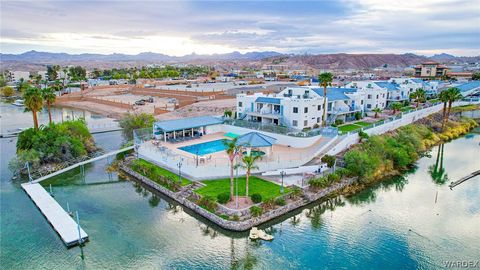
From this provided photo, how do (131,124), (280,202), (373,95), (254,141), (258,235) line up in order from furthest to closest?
(373,95) < (131,124) < (254,141) < (280,202) < (258,235)

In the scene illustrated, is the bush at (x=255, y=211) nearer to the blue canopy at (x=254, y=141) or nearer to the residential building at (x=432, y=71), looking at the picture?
the blue canopy at (x=254, y=141)

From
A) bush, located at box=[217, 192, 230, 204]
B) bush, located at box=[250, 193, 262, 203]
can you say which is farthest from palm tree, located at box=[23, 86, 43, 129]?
bush, located at box=[250, 193, 262, 203]

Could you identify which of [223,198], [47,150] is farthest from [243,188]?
[47,150]

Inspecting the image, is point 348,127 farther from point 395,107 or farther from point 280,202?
point 280,202

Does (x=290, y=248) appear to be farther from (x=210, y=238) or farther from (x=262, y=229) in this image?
(x=210, y=238)

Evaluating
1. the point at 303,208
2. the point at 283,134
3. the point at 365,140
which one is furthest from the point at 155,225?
the point at 365,140

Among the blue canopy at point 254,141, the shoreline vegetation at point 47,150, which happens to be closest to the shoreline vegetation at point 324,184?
the blue canopy at point 254,141

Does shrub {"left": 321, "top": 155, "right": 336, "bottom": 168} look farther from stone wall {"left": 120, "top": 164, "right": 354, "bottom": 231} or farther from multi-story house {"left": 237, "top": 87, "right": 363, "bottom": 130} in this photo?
multi-story house {"left": 237, "top": 87, "right": 363, "bottom": 130}
